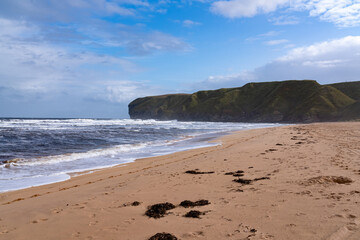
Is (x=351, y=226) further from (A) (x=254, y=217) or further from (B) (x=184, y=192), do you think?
(B) (x=184, y=192)

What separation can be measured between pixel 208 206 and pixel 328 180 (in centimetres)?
305

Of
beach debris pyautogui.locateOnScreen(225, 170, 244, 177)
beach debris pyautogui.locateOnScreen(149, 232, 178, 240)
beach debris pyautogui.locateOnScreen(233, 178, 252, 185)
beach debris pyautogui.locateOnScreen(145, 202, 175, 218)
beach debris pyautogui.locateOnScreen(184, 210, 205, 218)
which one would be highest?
beach debris pyautogui.locateOnScreen(149, 232, 178, 240)

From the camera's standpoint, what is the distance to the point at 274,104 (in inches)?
3457

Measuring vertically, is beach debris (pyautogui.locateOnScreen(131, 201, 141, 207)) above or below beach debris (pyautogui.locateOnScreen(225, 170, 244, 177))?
above

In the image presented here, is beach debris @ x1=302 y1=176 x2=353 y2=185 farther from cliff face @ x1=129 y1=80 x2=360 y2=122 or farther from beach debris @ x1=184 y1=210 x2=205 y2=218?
cliff face @ x1=129 y1=80 x2=360 y2=122

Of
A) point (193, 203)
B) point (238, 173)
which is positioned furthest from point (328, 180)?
point (193, 203)

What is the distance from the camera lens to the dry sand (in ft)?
11.0

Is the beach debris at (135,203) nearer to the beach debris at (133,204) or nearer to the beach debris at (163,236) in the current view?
the beach debris at (133,204)

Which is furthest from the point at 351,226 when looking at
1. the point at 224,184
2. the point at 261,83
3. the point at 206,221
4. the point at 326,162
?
the point at 261,83

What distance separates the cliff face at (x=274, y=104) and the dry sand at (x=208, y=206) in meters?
60.2

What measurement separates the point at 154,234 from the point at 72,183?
5253 mm

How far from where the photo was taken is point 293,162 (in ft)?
26.1

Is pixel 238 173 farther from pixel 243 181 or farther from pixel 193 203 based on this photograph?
pixel 193 203

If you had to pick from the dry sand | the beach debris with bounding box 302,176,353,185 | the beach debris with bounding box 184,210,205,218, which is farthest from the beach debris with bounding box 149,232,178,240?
the beach debris with bounding box 302,176,353,185
